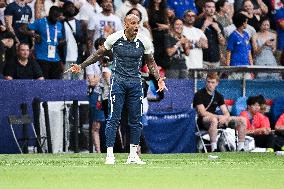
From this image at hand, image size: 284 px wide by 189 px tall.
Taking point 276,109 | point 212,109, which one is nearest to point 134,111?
point 212,109

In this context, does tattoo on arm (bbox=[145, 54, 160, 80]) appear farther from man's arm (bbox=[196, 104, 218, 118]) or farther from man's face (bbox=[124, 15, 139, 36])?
man's arm (bbox=[196, 104, 218, 118])

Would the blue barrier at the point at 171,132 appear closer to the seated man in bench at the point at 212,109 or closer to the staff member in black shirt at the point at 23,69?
the seated man in bench at the point at 212,109

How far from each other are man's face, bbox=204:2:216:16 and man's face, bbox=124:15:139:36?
10491 millimetres

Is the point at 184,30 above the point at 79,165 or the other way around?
above

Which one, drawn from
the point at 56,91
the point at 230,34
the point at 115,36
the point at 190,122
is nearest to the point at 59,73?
the point at 56,91

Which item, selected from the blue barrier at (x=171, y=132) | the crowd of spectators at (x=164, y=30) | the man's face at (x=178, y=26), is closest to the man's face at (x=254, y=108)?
the blue barrier at (x=171, y=132)

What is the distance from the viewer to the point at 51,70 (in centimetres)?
2528

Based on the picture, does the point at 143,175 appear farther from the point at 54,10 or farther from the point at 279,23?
the point at 279,23

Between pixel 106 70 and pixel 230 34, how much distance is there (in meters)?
5.81

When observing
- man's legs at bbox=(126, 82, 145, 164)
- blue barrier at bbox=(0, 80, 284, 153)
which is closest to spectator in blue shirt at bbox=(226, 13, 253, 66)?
blue barrier at bbox=(0, 80, 284, 153)

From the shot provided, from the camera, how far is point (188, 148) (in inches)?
1014

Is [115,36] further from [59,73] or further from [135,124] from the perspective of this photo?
[59,73]

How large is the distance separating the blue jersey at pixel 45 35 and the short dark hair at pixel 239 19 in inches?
213

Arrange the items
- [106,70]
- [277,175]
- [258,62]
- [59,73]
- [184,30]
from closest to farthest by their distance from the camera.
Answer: [277,175]
[106,70]
[59,73]
[184,30]
[258,62]
